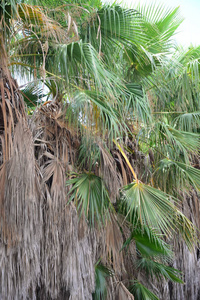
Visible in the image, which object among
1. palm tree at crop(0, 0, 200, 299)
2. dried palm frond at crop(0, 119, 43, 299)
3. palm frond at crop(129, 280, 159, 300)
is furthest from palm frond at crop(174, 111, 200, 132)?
dried palm frond at crop(0, 119, 43, 299)

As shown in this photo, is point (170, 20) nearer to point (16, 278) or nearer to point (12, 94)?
point (12, 94)

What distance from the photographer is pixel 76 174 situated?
3779mm

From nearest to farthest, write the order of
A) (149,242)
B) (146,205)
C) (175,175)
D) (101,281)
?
(146,205)
(149,242)
(101,281)
(175,175)

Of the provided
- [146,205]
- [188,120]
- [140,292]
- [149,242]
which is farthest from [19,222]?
[188,120]

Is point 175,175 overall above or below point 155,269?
above

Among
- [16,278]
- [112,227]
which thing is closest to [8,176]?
[16,278]

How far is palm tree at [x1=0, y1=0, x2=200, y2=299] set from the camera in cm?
316

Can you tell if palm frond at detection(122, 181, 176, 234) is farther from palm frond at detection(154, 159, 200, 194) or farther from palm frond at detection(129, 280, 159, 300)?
palm frond at detection(129, 280, 159, 300)

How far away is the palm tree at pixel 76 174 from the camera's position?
10.4 ft

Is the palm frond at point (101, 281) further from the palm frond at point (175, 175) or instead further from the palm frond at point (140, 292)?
the palm frond at point (175, 175)

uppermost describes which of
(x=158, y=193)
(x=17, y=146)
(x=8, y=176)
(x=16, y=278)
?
(x=17, y=146)

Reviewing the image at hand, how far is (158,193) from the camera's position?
11.9ft

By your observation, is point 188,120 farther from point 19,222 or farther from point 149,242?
point 19,222

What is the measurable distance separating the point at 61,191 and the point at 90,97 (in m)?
0.97
